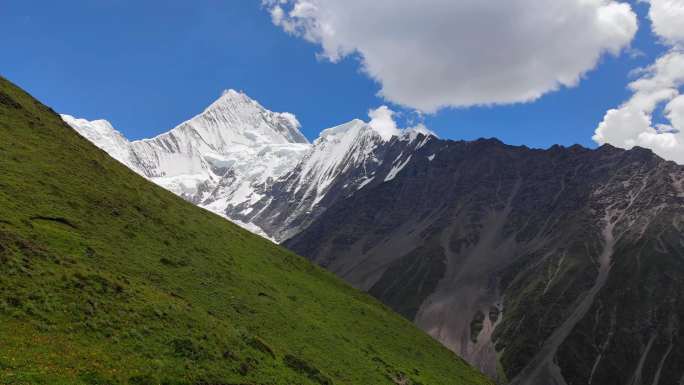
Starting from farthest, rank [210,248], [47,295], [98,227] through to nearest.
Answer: [210,248]
[98,227]
[47,295]

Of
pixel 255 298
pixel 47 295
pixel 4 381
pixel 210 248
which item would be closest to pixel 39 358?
pixel 4 381

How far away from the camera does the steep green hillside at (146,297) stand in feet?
102

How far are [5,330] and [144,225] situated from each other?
3181cm

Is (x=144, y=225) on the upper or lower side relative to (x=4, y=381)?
upper

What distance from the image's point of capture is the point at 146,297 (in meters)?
39.6

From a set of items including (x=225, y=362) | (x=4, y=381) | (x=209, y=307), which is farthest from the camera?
(x=209, y=307)

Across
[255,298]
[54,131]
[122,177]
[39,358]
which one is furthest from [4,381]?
[54,131]

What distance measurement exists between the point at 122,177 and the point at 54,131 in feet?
36.2

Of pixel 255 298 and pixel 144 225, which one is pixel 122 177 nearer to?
pixel 144 225

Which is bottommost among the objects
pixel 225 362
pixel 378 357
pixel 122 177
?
pixel 225 362

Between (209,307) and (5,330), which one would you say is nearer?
(5,330)

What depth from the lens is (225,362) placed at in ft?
119

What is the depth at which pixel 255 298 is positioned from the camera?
187 ft

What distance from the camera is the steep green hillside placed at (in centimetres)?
3112
